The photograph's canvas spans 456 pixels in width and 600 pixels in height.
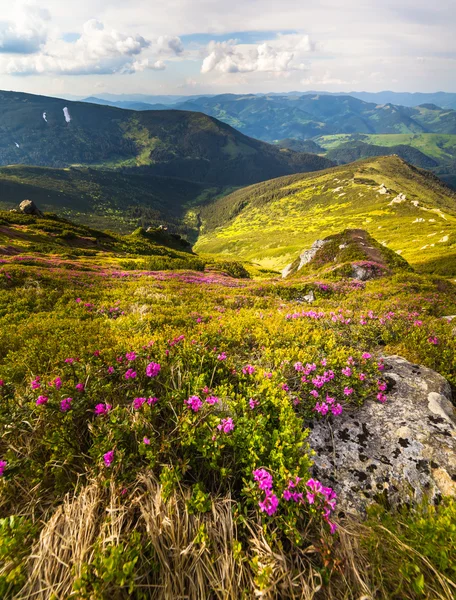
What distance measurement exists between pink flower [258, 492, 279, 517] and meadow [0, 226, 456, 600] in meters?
0.01

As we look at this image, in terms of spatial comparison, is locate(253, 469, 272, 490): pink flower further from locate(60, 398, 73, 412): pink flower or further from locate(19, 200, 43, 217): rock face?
locate(19, 200, 43, 217): rock face

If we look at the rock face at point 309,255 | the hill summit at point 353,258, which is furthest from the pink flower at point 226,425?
the rock face at point 309,255

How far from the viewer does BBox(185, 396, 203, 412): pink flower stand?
157 inches

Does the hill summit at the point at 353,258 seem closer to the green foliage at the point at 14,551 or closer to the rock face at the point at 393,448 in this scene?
the rock face at the point at 393,448

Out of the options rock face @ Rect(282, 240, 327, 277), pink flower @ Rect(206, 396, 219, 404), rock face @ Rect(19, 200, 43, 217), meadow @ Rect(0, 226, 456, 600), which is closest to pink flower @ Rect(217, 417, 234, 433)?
meadow @ Rect(0, 226, 456, 600)

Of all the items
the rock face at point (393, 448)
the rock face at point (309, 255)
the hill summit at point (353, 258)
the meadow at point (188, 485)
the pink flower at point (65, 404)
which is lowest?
the rock face at point (309, 255)

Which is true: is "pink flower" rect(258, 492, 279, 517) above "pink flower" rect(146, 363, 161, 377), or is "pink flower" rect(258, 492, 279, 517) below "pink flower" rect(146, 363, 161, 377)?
above

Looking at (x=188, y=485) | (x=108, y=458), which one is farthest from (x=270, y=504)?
(x=108, y=458)

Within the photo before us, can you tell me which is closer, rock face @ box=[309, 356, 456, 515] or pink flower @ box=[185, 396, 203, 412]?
rock face @ box=[309, 356, 456, 515]

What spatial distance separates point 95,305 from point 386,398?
33.2 feet

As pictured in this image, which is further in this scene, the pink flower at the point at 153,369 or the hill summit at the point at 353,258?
the hill summit at the point at 353,258

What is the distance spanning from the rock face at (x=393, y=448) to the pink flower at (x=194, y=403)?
6.18ft

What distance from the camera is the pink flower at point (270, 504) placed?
288 centimetres

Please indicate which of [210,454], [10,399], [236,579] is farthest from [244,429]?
[10,399]
